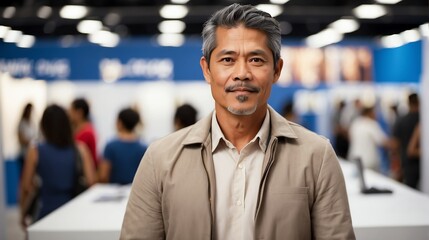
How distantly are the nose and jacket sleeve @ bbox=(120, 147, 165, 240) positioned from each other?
429 mm

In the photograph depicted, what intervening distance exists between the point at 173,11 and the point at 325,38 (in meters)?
6.70

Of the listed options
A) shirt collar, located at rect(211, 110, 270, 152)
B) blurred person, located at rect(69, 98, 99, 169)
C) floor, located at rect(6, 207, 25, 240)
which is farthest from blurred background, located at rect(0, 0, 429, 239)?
shirt collar, located at rect(211, 110, 270, 152)

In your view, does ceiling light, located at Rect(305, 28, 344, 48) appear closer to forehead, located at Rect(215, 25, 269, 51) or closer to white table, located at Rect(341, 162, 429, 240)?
white table, located at Rect(341, 162, 429, 240)

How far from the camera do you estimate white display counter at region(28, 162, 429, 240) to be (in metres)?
3.08

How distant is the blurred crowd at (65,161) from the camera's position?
4.10m

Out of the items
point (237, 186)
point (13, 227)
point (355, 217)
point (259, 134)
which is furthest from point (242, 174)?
point (13, 227)

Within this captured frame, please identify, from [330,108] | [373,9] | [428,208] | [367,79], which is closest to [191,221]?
[428,208]

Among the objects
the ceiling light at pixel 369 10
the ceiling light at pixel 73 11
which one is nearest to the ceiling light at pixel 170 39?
the ceiling light at pixel 73 11

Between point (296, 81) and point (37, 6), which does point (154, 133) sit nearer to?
point (296, 81)

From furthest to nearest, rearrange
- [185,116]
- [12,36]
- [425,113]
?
1. [12,36]
2. [425,113]
3. [185,116]

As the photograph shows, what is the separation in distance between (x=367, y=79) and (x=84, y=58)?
5.69 m

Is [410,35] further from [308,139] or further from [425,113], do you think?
[308,139]

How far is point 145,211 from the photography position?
6.35ft

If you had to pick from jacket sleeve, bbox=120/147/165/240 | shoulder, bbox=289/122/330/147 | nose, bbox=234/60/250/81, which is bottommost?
jacket sleeve, bbox=120/147/165/240
